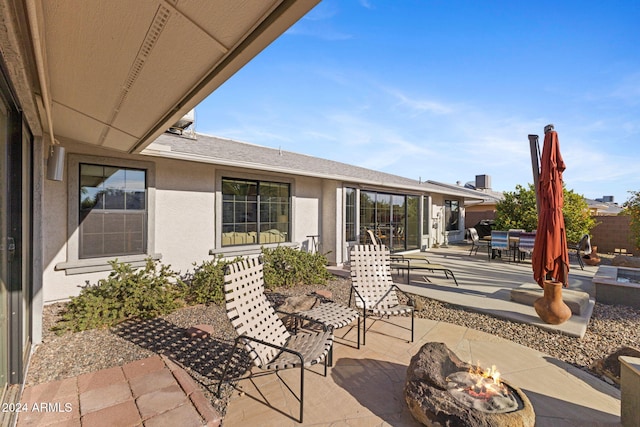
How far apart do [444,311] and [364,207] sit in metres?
5.60

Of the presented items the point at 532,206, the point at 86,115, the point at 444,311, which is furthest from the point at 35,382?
the point at 532,206

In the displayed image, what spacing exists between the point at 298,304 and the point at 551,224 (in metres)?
4.57

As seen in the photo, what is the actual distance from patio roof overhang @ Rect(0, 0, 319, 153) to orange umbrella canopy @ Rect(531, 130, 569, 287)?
17.5 ft

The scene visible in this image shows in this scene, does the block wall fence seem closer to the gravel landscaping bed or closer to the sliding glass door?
the gravel landscaping bed

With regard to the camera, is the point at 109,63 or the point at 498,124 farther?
the point at 498,124

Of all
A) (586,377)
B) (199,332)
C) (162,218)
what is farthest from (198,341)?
(586,377)

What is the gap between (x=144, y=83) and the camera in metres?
2.59

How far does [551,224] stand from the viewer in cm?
482

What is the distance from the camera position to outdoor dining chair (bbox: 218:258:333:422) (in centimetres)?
285

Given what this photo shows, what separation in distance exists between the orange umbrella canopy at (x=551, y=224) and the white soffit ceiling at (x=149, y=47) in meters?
5.34

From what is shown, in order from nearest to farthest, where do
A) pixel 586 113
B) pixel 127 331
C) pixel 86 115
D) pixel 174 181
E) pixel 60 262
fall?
pixel 86 115 < pixel 127 331 < pixel 60 262 < pixel 174 181 < pixel 586 113

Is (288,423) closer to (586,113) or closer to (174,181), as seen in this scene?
(174,181)

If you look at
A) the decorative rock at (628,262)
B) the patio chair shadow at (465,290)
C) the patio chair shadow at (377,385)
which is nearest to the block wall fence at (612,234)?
the decorative rock at (628,262)

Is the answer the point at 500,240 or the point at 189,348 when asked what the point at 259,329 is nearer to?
the point at 189,348
